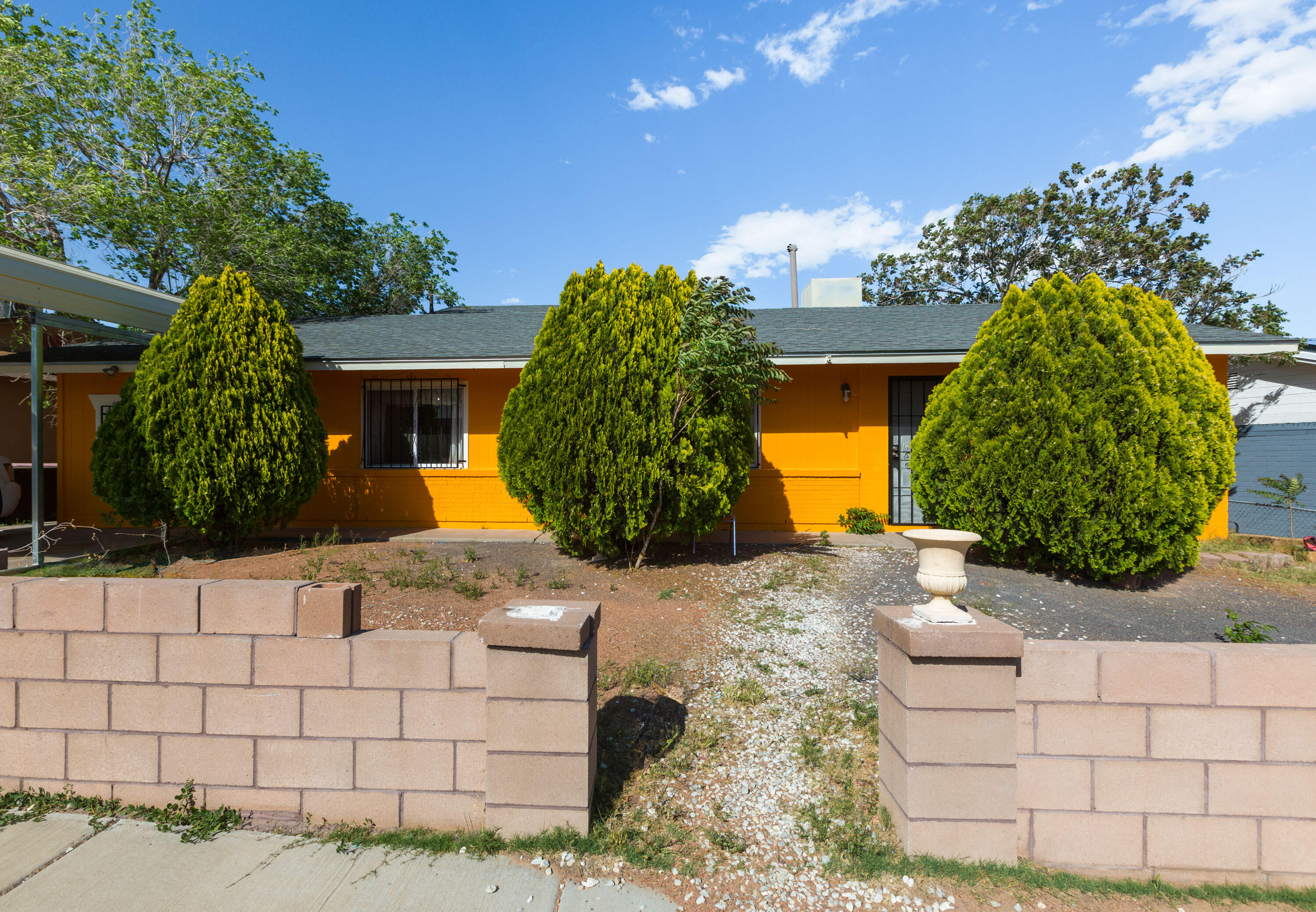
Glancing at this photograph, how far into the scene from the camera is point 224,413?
6488 millimetres

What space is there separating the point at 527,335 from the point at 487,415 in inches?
55.2

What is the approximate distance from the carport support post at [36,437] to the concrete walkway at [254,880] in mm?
5918

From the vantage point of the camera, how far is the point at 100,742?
2531 millimetres

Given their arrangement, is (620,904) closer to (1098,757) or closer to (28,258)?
(1098,757)

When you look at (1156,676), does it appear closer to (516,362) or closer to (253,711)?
(253,711)

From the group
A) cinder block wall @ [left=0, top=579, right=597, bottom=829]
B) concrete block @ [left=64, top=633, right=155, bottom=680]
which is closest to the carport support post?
cinder block wall @ [left=0, top=579, right=597, bottom=829]

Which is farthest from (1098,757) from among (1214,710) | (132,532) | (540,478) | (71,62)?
(71,62)

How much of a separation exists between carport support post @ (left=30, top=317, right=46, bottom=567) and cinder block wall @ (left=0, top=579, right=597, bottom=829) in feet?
18.2

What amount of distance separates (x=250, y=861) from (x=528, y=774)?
3.47 ft

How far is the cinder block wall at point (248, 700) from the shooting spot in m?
2.40

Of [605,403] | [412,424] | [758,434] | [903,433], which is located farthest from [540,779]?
[412,424]

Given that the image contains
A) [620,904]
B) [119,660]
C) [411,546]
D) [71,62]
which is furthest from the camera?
[71,62]

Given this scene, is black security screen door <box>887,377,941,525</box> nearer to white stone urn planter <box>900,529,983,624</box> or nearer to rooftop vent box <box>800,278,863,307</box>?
rooftop vent box <box>800,278,863,307</box>

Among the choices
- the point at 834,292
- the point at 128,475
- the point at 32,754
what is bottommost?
the point at 32,754
